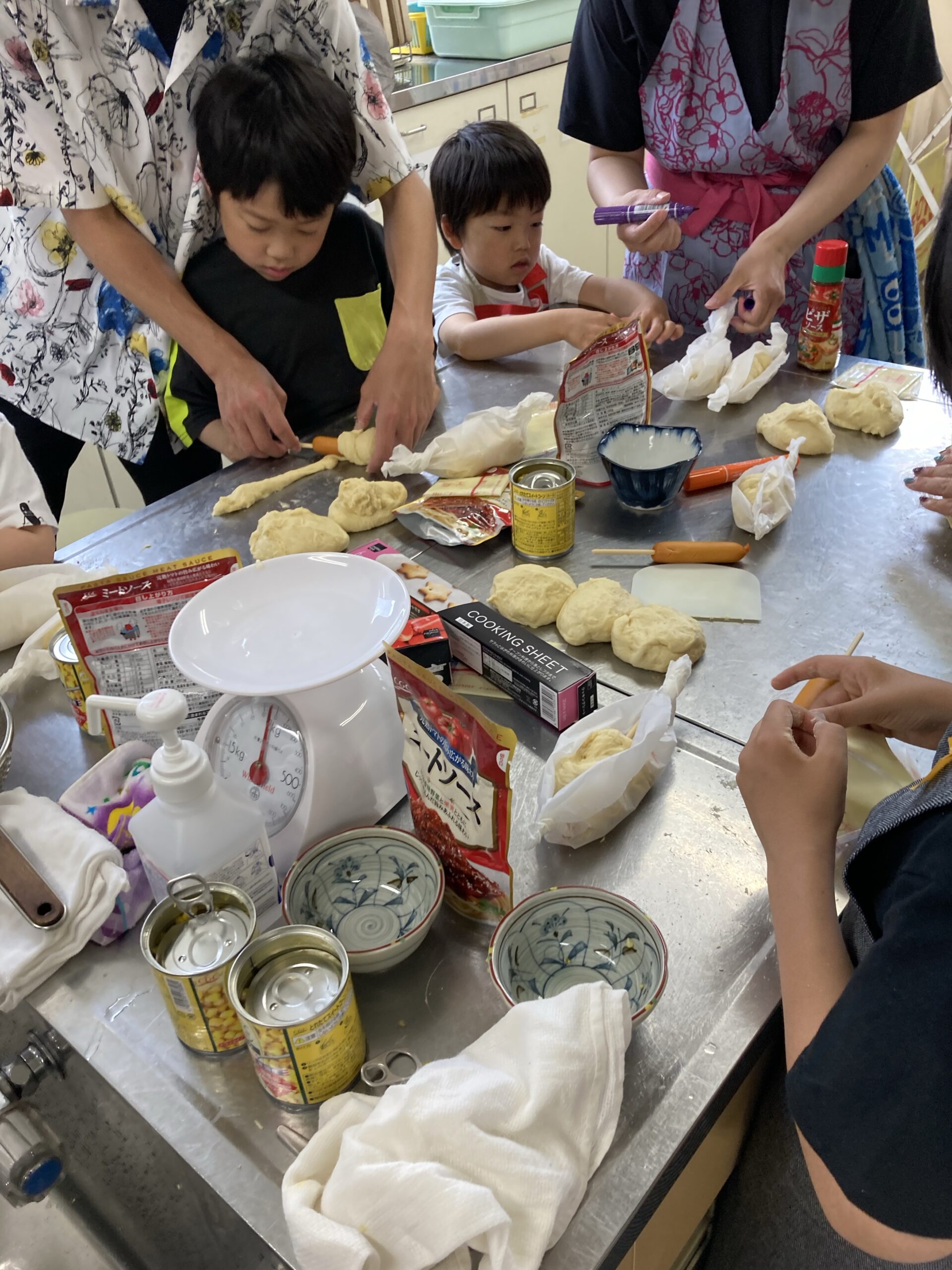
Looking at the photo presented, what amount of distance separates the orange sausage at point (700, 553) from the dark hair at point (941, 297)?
1.27 feet

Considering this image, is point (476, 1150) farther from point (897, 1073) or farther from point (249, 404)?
point (249, 404)

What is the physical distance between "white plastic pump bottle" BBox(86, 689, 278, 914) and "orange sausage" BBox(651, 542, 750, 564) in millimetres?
595

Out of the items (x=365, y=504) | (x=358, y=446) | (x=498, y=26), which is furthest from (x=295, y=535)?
(x=498, y=26)

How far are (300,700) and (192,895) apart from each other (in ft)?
0.55

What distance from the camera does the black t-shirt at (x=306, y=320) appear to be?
1.29 metres

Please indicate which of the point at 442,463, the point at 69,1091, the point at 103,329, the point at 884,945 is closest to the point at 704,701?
the point at 884,945

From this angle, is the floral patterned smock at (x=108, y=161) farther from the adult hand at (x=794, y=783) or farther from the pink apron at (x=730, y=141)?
the adult hand at (x=794, y=783)

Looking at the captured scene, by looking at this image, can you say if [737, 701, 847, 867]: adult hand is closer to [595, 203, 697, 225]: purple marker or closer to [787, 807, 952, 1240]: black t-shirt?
[787, 807, 952, 1240]: black t-shirt

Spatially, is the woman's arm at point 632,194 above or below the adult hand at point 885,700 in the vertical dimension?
above

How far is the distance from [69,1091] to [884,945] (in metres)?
0.63

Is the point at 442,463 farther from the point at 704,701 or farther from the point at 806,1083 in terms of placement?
the point at 806,1083

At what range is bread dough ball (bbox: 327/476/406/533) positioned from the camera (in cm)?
114

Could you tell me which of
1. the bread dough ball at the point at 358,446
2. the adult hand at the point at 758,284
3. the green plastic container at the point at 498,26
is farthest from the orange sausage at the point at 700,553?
the green plastic container at the point at 498,26

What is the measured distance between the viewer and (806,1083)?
0.48 metres
